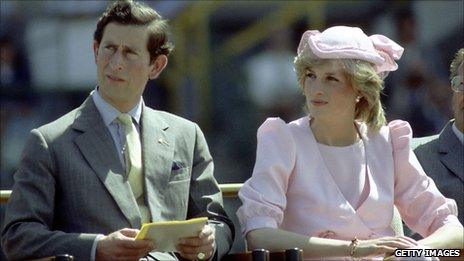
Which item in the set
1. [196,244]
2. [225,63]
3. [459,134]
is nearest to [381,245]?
[196,244]

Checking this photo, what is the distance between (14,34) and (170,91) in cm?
104

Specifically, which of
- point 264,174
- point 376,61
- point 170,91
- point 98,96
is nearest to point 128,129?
point 98,96

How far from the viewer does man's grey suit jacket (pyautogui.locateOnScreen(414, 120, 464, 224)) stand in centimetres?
486

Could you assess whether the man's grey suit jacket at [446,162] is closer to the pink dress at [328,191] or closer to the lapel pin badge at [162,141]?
the pink dress at [328,191]

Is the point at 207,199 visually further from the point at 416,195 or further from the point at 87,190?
the point at 416,195

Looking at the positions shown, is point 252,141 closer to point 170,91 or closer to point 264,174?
point 170,91

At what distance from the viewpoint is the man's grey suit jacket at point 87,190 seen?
417 centimetres

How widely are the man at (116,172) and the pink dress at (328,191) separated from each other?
164mm

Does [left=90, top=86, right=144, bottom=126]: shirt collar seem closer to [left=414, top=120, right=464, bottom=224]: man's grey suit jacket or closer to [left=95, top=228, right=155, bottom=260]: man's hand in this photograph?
[left=95, top=228, right=155, bottom=260]: man's hand

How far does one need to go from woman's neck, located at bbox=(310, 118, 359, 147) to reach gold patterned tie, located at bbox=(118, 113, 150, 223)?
53 cm

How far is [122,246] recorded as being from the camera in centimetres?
401

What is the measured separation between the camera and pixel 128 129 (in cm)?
445

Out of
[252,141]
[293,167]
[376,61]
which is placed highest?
[376,61]

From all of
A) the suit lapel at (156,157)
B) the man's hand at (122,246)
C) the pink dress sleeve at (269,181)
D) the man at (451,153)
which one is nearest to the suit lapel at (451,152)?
the man at (451,153)
